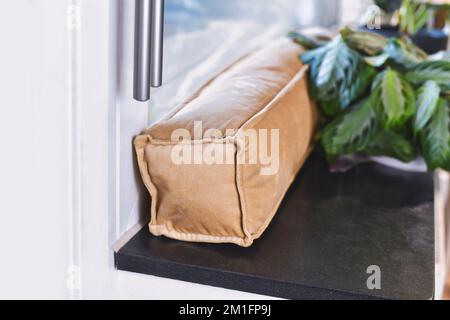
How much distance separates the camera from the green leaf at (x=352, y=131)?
137cm

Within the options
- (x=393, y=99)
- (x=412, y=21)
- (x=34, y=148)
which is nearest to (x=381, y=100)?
(x=393, y=99)

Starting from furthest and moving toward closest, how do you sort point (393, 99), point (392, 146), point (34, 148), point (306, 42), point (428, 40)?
point (428, 40)
point (306, 42)
point (392, 146)
point (393, 99)
point (34, 148)

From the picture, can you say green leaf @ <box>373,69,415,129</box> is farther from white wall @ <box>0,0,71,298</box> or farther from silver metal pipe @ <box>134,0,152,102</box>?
white wall @ <box>0,0,71,298</box>

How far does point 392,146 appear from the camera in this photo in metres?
1.42

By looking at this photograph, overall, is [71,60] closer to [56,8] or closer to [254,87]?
[56,8]

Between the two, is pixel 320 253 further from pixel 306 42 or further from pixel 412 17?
pixel 412 17

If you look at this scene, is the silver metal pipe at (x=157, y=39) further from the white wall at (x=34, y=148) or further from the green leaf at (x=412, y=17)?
the green leaf at (x=412, y=17)

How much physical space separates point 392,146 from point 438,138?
4.9 inches

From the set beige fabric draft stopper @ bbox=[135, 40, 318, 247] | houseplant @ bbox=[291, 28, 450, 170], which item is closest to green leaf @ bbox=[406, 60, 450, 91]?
houseplant @ bbox=[291, 28, 450, 170]

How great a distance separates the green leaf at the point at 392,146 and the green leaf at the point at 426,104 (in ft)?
0.25

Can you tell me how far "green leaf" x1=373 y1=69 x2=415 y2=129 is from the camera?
4.27 feet

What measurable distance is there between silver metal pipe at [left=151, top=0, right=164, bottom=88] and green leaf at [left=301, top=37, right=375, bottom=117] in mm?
518

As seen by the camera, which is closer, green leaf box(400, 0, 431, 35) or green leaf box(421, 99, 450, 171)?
green leaf box(421, 99, 450, 171)

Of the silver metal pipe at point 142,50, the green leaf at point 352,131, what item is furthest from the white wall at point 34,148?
the green leaf at point 352,131
